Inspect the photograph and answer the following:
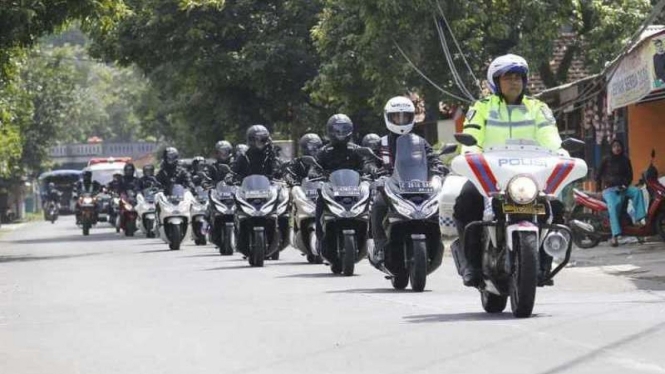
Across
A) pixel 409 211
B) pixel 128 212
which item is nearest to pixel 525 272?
pixel 409 211

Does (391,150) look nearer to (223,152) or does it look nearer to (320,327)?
(320,327)

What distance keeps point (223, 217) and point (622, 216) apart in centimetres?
633

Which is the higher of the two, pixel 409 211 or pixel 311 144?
pixel 311 144

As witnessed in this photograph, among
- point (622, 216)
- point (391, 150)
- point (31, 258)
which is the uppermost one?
point (391, 150)

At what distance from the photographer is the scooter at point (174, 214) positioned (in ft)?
97.3

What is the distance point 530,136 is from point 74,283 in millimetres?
8915

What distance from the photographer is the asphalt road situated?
934 cm

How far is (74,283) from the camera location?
1947 centimetres

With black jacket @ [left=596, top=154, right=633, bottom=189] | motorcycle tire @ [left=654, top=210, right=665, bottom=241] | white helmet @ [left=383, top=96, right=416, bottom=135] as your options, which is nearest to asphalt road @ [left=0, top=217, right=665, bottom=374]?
white helmet @ [left=383, top=96, right=416, bottom=135]

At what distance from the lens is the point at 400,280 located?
1579cm

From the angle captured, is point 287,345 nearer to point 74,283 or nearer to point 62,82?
point 74,283

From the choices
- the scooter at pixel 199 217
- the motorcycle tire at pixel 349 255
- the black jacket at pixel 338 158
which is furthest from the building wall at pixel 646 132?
the motorcycle tire at pixel 349 255

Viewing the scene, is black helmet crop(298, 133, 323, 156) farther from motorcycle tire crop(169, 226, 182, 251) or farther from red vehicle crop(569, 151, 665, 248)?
motorcycle tire crop(169, 226, 182, 251)

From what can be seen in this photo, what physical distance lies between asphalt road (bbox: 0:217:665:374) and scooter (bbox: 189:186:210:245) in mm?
11447
